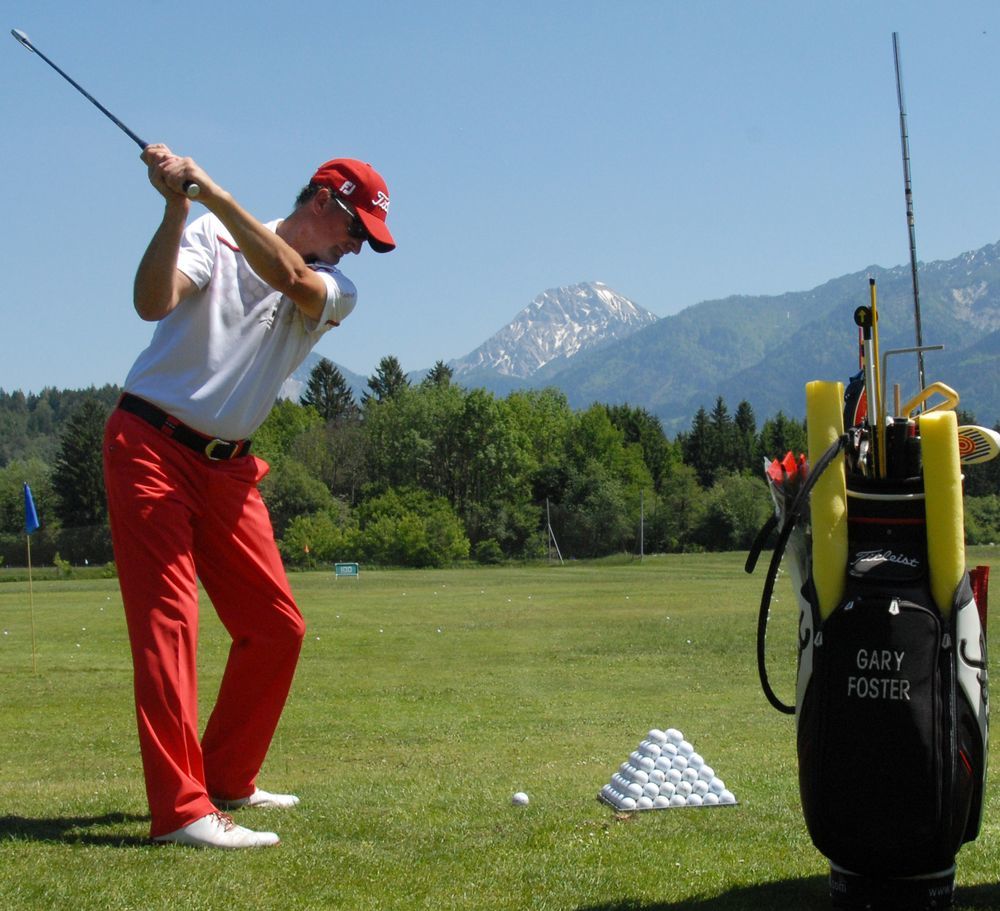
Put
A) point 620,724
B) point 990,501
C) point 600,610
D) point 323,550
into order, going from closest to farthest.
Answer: point 620,724
point 600,610
point 323,550
point 990,501

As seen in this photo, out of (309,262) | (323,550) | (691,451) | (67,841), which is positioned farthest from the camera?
(691,451)

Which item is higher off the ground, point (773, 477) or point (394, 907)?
point (773, 477)

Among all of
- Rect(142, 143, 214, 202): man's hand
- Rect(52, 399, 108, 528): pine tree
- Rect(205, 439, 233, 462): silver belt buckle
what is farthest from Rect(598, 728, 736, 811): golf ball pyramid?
Rect(52, 399, 108, 528): pine tree

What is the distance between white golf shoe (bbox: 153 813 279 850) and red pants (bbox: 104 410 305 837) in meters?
0.03

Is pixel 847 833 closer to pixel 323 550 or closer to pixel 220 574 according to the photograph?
pixel 220 574

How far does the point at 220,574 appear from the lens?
17.1ft

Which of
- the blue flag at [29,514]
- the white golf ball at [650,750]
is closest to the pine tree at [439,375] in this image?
the blue flag at [29,514]

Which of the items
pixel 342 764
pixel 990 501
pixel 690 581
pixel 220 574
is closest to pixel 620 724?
pixel 342 764

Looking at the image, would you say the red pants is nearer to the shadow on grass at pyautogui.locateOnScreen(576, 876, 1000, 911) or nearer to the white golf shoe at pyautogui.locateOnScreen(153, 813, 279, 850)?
the white golf shoe at pyautogui.locateOnScreen(153, 813, 279, 850)

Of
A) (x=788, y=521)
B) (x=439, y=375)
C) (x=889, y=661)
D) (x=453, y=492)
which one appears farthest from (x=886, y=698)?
(x=439, y=375)

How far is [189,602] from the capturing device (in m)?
4.94

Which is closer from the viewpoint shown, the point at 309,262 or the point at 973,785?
the point at 973,785

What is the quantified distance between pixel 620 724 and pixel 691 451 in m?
127

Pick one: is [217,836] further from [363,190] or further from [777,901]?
[363,190]
